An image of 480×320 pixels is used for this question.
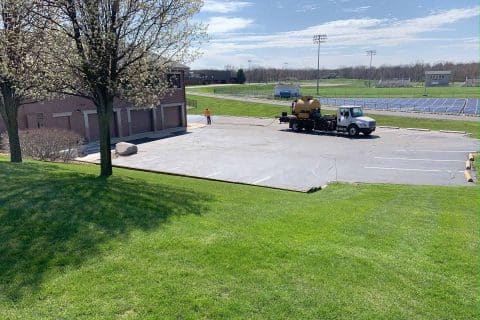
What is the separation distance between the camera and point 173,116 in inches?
1496

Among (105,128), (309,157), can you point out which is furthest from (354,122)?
(105,128)

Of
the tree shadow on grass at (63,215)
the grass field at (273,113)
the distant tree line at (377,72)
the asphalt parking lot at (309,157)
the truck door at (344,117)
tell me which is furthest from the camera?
the distant tree line at (377,72)

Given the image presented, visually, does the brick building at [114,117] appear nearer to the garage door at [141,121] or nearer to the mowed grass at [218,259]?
the garage door at [141,121]

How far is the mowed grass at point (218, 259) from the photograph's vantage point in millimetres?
4230

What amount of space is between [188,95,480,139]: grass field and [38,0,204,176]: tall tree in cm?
2666

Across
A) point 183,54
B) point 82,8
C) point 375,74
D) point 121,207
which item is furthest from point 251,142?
point 375,74

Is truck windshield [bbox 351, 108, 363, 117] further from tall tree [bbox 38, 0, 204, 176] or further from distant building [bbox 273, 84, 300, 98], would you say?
distant building [bbox 273, 84, 300, 98]

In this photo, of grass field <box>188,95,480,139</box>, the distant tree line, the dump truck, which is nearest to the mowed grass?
the dump truck

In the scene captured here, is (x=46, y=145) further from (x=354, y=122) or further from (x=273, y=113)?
(x=273, y=113)

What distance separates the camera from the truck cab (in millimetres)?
30281

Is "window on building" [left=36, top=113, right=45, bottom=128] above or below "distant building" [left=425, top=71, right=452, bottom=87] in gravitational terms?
below

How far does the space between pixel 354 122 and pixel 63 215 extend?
2713cm

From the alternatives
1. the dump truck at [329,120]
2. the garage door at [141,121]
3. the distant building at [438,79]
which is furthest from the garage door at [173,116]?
the distant building at [438,79]

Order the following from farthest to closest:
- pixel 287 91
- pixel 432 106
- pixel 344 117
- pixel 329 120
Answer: pixel 287 91, pixel 432 106, pixel 329 120, pixel 344 117
